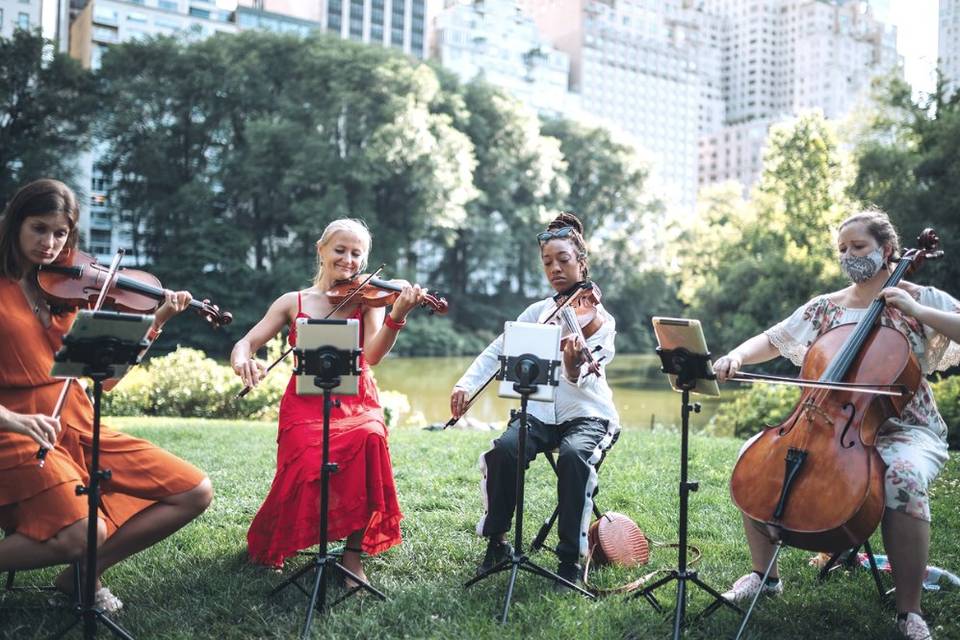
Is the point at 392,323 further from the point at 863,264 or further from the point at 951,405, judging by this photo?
the point at 951,405

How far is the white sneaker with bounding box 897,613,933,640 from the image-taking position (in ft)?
10.8

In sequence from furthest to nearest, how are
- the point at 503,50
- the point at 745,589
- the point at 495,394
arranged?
the point at 503,50 → the point at 495,394 → the point at 745,589

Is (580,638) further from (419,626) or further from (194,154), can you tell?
(194,154)

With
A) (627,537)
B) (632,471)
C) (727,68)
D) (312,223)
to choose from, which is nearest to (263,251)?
(312,223)

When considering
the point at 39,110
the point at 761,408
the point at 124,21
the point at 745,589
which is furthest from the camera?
the point at 124,21

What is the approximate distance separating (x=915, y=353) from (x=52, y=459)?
368 centimetres

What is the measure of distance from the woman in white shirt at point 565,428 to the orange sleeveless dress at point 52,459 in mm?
1415

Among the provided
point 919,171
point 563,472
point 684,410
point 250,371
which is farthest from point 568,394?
point 919,171

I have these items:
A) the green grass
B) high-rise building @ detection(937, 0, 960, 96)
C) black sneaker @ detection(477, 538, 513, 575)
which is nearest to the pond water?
the green grass

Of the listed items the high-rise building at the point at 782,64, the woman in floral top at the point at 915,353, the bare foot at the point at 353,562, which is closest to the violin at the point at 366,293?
the bare foot at the point at 353,562

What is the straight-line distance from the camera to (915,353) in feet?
12.3

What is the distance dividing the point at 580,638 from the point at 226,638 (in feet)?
4.63

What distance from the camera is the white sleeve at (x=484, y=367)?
4.30 m

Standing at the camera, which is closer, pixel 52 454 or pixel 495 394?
pixel 52 454
